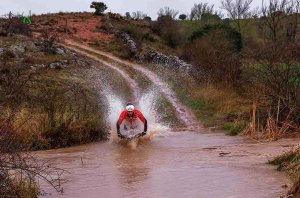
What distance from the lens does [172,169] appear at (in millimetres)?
13000

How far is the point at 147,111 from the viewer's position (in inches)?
984

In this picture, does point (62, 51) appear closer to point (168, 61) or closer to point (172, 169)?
point (168, 61)

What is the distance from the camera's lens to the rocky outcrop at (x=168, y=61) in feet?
121

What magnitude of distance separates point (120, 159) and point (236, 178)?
4304mm

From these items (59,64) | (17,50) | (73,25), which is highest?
(73,25)

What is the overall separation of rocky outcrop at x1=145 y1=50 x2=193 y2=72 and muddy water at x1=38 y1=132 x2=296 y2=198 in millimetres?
18343

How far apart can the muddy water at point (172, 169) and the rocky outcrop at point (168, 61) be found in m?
18.3

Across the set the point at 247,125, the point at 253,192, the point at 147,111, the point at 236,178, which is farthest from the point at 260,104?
the point at 253,192

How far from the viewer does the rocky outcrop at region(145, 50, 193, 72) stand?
3673cm

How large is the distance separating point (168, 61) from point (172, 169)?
1081 inches

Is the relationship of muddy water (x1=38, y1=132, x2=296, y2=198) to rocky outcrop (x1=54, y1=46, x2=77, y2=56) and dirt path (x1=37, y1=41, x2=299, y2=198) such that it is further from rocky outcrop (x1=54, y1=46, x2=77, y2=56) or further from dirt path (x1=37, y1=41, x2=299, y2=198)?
rocky outcrop (x1=54, y1=46, x2=77, y2=56)

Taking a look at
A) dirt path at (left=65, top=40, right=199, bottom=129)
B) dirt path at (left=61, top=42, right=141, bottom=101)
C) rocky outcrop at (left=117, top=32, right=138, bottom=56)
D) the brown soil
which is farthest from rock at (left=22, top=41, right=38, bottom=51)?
rocky outcrop at (left=117, top=32, right=138, bottom=56)

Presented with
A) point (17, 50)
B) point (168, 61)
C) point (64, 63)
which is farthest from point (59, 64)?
point (168, 61)

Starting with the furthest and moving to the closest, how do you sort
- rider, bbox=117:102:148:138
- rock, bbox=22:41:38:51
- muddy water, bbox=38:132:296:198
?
rock, bbox=22:41:38:51 < rider, bbox=117:102:148:138 < muddy water, bbox=38:132:296:198
